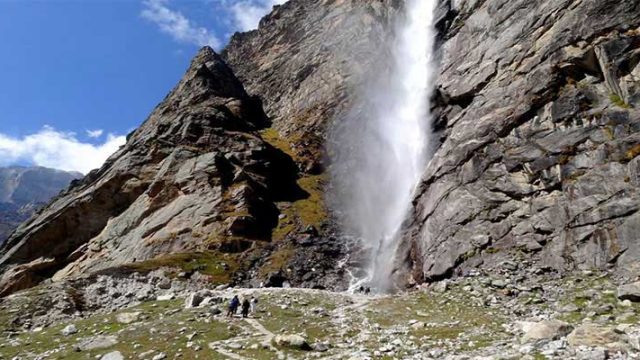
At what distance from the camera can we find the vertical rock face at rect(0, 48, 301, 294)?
271 feet

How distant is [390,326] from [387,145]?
67334 mm

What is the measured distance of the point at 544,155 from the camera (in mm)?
47000

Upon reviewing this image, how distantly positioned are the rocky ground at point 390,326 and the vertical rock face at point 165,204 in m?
32.9

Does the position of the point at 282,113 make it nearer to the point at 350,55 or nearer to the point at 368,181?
the point at 350,55

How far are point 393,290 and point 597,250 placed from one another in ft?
74.5

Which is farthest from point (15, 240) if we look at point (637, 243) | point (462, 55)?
point (637, 243)

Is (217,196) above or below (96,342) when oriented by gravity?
above

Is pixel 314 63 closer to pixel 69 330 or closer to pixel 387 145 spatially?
pixel 387 145

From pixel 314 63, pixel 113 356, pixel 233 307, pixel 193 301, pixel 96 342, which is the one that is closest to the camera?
pixel 113 356

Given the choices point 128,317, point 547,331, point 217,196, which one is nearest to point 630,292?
point 547,331

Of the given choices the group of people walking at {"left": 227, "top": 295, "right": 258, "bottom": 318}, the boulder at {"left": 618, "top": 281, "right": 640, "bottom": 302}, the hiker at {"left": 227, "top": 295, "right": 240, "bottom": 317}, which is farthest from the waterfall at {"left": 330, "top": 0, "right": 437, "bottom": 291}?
the boulder at {"left": 618, "top": 281, "right": 640, "bottom": 302}

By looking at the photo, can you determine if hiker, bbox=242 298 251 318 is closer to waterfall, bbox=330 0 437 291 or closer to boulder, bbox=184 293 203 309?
boulder, bbox=184 293 203 309

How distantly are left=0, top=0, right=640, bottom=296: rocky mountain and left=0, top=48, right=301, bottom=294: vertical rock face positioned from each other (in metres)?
0.29

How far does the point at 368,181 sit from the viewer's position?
98.6m
